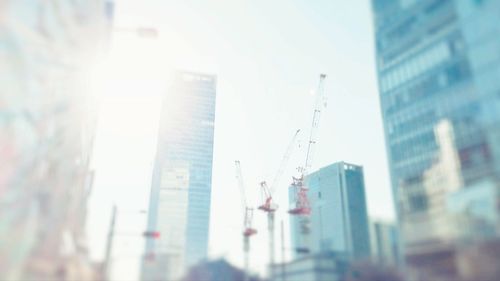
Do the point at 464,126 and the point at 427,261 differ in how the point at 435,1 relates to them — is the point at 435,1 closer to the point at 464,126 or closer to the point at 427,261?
the point at 464,126

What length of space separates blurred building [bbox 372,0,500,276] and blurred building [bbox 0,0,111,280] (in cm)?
4464

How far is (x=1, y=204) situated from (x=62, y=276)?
14.0 m

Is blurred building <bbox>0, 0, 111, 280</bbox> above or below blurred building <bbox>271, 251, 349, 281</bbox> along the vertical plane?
above

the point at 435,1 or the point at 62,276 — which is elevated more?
the point at 435,1

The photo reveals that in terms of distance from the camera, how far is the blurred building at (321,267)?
10369cm

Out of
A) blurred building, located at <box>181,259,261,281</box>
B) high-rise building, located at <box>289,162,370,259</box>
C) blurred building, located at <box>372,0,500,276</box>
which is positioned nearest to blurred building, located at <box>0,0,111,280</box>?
blurred building, located at <box>372,0,500,276</box>

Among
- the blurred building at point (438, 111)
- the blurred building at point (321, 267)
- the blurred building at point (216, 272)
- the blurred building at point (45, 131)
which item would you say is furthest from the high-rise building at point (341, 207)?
the blurred building at point (45, 131)

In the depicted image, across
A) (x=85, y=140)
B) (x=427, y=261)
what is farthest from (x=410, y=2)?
(x=85, y=140)

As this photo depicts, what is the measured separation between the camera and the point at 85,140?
2133 inches

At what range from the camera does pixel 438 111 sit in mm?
60656

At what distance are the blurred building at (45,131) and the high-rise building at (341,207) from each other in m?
131

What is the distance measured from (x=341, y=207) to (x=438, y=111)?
118 meters

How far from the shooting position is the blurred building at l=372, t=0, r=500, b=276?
48688mm

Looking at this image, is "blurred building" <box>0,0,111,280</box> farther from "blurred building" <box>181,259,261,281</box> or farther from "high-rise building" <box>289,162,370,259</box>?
"high-rise building" <box>289,162,370,259</box>
